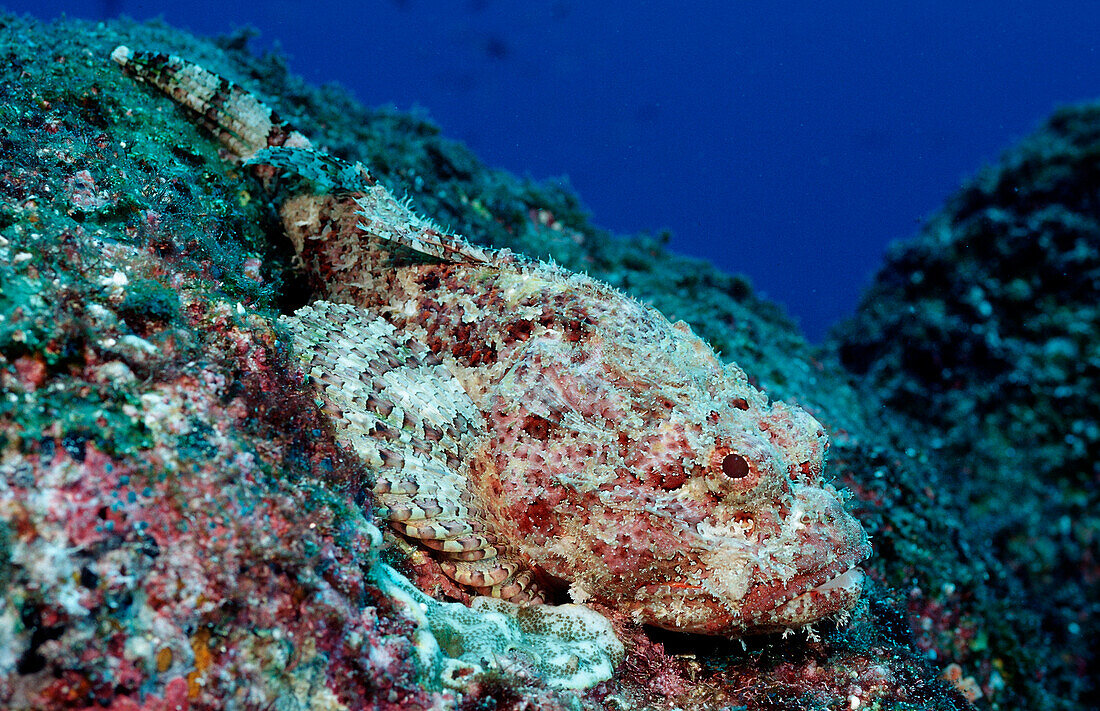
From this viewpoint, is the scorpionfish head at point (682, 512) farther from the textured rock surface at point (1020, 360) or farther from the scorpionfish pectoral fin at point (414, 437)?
the textured rock surface at point (1020, 360)

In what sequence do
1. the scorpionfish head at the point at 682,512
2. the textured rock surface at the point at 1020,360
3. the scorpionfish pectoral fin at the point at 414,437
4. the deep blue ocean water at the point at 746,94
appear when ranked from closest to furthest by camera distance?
the scorpionfish head at the point at 682,512 < the scorpionfish pectoral fin at the point at 414,437 < the textured rock surface at the point at 1020,360 < the deep blue ocean water at the point at 746,94

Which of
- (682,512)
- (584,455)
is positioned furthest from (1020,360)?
(584,455)

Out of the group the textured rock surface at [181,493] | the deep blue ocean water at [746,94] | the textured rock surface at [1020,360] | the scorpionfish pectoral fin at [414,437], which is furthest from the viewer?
the deep blue ocean water at [746,94]

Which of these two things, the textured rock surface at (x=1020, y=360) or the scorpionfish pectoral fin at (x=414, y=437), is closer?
the scorpionfish pectoral fin at (x=414, y=437)

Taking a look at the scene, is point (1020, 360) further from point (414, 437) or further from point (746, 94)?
point (746, 94)

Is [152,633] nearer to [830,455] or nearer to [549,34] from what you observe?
[830,455]

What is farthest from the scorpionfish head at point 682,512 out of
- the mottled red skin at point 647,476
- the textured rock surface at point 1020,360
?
the textured rock surface at point 1020,360

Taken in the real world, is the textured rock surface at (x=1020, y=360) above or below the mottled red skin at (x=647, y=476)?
above
